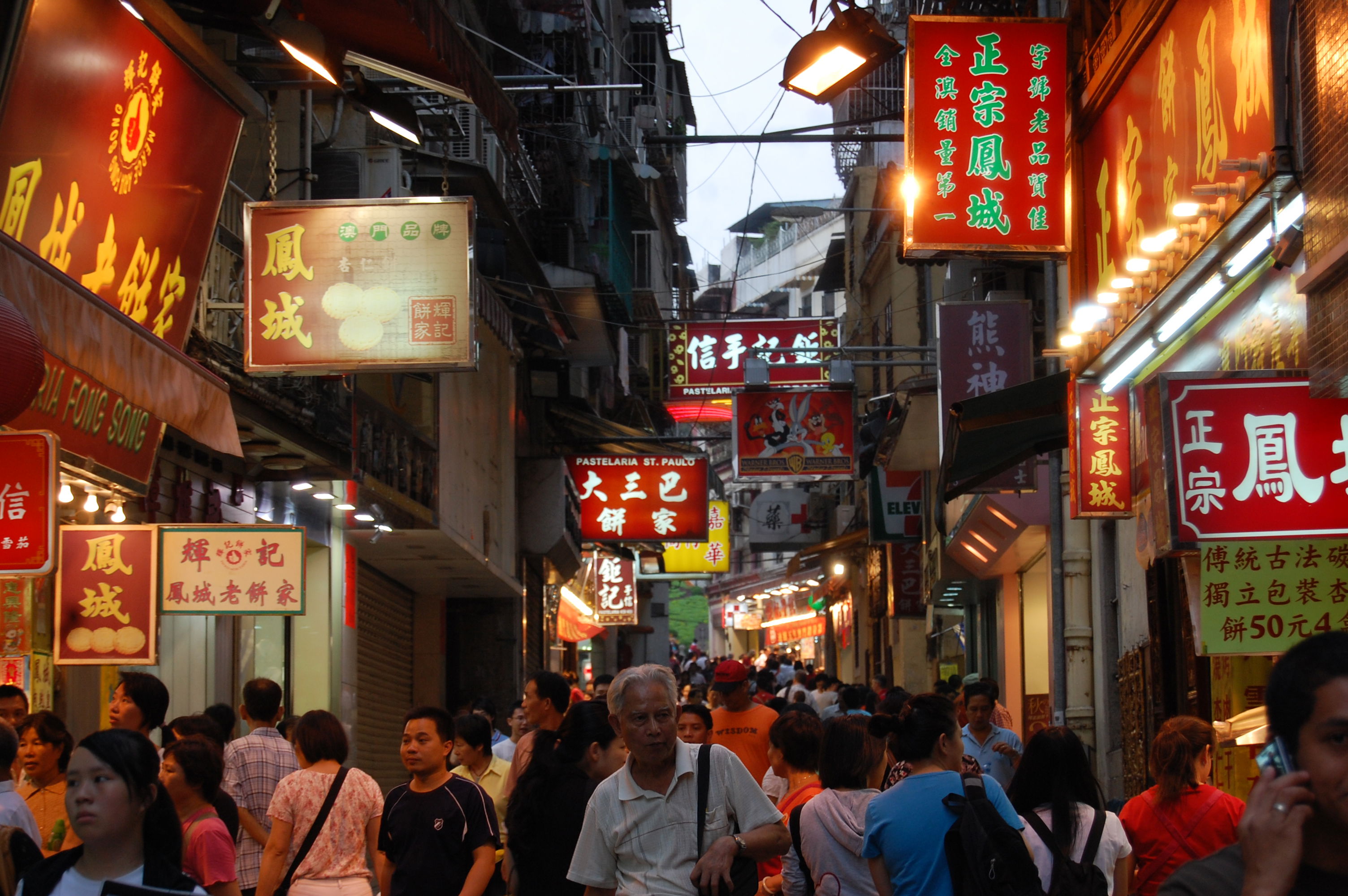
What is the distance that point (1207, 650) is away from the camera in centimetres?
628

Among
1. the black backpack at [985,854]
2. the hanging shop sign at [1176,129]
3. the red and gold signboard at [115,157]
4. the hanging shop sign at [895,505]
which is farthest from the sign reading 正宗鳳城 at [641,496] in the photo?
the black backpack at [985,854]

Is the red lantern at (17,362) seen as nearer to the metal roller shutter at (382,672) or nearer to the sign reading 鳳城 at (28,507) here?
the sign reading 鳳城 at (28,507)

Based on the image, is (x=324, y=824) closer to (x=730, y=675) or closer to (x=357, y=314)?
(x=730, y=675)

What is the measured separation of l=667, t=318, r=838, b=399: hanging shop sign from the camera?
2339 centimetres

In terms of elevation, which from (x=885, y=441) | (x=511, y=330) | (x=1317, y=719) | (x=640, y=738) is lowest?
(x=640, y=738)

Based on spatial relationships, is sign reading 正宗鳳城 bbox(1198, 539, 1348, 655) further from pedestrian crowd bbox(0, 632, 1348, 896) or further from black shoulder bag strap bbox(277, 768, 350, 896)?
black shoulder bag strap bbox(277, 768, 350, 896)

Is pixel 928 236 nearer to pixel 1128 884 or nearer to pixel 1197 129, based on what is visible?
pixel 1197 129

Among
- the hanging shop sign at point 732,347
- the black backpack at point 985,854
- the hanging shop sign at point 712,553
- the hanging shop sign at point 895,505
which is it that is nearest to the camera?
the black backpack at point 985,854

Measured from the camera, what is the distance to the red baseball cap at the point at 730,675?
9.81m

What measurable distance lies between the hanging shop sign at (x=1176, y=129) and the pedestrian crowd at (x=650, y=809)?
2.86 metres

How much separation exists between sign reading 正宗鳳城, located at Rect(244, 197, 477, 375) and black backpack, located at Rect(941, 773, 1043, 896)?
649cm

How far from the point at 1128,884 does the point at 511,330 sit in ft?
56.1

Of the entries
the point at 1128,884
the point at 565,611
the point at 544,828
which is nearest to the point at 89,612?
the point at 544,828

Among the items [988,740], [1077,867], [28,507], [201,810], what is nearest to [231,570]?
[28,507]
